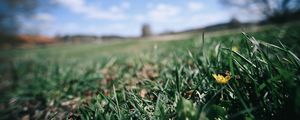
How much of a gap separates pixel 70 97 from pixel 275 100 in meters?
1.72

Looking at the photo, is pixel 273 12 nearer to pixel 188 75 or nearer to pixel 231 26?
pixel 231 26

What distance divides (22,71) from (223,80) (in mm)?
4754

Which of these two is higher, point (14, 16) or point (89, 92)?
point (14, 16)

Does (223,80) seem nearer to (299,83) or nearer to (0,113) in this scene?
(299,83)

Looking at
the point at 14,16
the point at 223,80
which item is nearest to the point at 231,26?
the point at 14,16

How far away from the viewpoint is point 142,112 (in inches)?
47.3

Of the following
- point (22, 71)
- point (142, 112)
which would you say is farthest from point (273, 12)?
point (142, 112)

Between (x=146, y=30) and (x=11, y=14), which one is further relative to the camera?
(x=146, y=30)

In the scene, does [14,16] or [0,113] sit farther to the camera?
[14,16]

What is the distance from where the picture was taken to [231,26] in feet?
101

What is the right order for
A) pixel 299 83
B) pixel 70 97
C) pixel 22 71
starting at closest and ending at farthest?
pixel 299 83 < pixel 70 97 < pixel 22 71

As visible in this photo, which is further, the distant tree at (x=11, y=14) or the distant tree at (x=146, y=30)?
the distant tree at (x=146, y=30)

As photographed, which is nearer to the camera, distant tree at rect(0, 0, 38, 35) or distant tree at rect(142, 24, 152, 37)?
distant tree at rect(0, 0, 38, 35)

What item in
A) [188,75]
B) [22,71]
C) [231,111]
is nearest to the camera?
[231,111]
